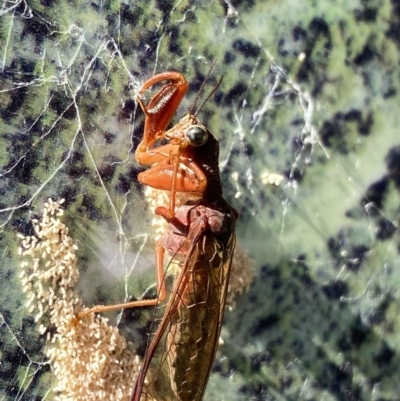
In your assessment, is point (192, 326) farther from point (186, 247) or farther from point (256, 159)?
point (256, 159)

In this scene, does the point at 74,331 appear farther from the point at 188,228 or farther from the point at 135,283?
the point at 188,228

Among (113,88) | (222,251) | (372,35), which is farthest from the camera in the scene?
(372,35)

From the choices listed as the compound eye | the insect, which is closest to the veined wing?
the insect

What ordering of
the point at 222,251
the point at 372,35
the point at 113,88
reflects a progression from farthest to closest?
the point at 372,35, the point at 113,88, the point at 222,251

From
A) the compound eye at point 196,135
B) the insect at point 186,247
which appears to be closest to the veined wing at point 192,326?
the insect at point 186,247

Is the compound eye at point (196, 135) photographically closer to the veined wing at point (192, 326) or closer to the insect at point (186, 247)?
the insect at point (186, 247)

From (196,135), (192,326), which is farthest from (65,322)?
(196,135)

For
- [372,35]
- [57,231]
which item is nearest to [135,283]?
[57,231]

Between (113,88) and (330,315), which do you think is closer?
(113,88)
